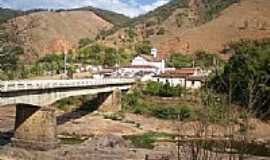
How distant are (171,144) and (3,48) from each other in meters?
17.0

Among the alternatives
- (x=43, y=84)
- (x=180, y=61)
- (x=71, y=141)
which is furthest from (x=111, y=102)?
(x=180, y=61)

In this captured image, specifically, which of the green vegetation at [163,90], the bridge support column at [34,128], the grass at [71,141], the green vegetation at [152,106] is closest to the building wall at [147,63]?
the green vegetation at [163,90]

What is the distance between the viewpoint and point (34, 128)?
125 feet

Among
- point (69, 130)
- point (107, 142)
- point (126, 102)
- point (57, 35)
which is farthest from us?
point (57, 35)

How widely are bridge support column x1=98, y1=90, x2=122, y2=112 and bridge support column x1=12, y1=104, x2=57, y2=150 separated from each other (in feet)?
70.5

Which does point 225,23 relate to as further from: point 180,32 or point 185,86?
point 185,86

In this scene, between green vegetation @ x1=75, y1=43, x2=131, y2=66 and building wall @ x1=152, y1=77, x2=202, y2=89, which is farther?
green vegetation @ x1=75, y1=43, x2=131, y2=66

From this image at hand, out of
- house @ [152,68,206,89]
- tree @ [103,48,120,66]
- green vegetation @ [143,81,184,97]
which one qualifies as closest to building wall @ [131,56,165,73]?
tree @ [103,48,120,66]

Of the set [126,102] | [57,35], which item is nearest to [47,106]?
[126,102]

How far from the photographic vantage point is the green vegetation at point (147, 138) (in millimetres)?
41491

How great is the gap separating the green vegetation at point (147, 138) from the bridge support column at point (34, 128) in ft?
23.5

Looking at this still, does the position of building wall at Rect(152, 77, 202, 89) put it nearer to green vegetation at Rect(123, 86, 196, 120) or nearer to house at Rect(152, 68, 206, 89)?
house at Rect(152, 68, 206, 89)

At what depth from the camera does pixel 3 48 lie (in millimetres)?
30703

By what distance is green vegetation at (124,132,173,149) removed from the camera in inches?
1633
